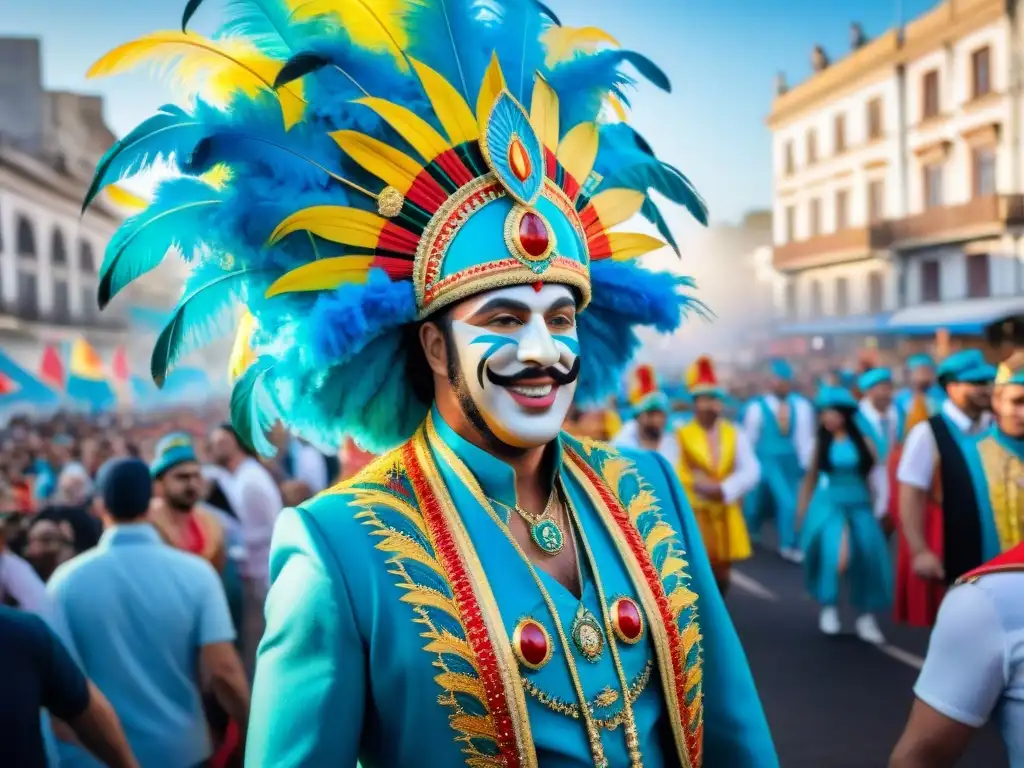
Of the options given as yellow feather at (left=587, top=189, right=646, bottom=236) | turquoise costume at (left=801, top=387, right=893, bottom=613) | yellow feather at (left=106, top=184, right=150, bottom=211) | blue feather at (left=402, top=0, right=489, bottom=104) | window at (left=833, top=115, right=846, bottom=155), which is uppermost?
window at (left=833, top=115, right=846, bottom=155)

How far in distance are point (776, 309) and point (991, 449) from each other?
1444 inches

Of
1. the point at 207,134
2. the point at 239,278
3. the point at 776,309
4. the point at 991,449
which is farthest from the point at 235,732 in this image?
the point at 776,309

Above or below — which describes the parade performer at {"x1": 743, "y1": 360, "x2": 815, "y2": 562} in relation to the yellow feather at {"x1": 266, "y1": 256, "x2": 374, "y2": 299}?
below

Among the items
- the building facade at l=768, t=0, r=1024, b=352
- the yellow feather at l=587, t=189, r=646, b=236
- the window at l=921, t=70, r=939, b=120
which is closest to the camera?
the yellow feather at l=587, t=189, r=646, b=236

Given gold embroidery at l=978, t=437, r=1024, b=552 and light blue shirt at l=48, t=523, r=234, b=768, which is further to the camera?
gold embroidery at l=978, t=437, r=1024, b=552

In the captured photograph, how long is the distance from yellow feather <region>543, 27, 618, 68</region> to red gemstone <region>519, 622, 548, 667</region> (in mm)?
1291

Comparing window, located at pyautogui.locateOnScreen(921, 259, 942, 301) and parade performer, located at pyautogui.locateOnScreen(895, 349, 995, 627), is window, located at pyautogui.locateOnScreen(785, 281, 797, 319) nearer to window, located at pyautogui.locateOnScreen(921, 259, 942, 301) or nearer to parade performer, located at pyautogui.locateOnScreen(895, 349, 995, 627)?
window, located at pyautogui.locateOnScreen(921, 259, 942, 301)

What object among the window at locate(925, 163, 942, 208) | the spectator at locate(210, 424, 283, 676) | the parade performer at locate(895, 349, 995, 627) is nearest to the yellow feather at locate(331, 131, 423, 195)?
the parade performer at locate(895, 349, 995, 627)

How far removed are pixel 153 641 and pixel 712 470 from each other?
14.5 feet

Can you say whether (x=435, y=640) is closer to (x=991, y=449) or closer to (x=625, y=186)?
(x=625, y=186)

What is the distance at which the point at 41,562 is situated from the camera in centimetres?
525

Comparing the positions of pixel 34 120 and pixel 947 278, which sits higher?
pixel 34 120

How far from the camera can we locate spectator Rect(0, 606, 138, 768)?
2.86 meters

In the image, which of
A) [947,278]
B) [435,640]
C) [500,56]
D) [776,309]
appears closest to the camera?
[435,640]
